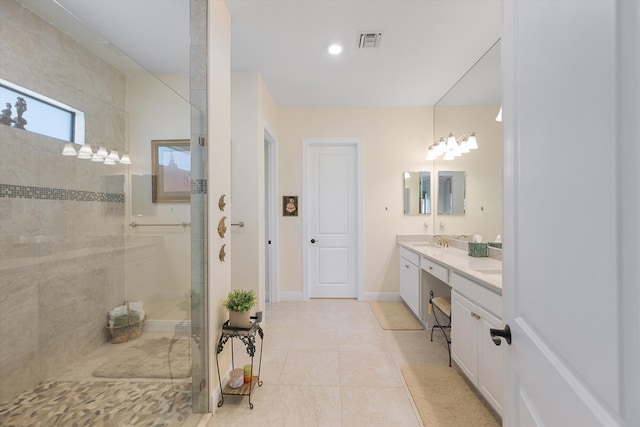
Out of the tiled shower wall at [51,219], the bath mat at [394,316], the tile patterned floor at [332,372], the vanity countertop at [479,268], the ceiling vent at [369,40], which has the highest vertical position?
the ceiling vent at [369,40]

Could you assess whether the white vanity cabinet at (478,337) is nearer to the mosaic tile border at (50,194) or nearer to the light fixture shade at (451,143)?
the light fixture shade at (451,143)

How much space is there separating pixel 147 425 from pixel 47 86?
145 centimetres

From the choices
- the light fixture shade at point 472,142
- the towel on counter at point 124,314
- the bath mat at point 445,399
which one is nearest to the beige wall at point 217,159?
the towel on counter at point 124,314

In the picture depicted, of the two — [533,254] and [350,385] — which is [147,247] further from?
[350,385]

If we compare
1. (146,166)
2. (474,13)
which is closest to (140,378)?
(146,166)

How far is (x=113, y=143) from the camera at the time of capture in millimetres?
1131

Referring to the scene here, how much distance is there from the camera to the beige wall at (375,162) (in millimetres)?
3984

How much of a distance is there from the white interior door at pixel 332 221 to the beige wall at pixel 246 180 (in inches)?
48.6

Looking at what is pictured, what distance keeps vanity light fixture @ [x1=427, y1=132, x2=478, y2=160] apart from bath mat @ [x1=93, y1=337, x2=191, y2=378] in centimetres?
298

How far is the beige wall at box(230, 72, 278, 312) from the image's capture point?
9.59ft

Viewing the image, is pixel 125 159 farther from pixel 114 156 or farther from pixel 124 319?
pixel 124 319

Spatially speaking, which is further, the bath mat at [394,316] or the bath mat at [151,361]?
the bath mat at [394,316]

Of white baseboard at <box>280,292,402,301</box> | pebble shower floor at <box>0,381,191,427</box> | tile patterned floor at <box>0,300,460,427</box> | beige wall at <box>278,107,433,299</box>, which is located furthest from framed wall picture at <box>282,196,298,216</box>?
pebble shower floor at <box>0,381,191,427</box>

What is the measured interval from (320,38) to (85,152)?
206cm
